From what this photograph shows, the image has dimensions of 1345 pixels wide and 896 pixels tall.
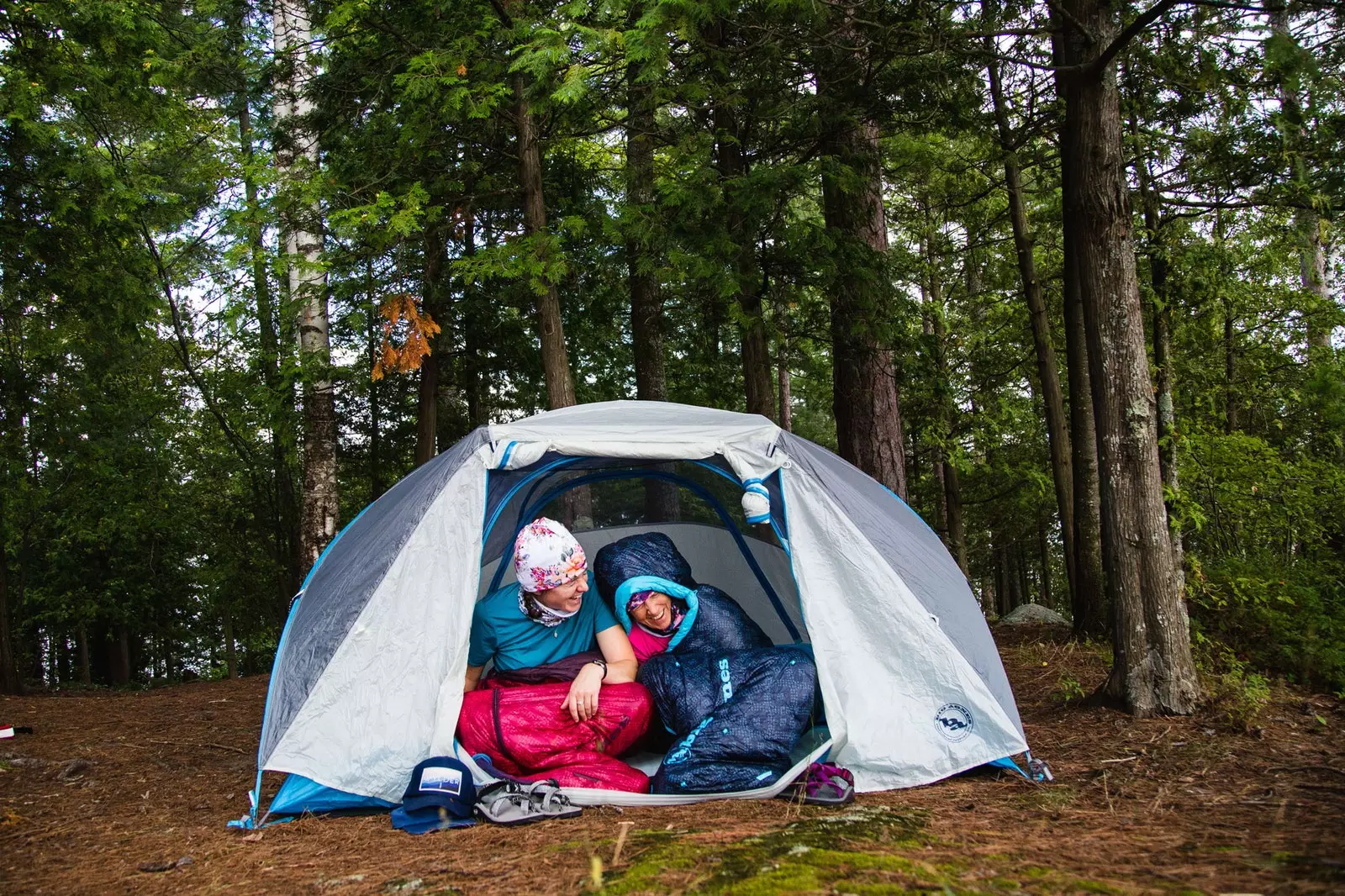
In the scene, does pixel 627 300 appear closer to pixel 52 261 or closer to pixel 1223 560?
pixel 52 261

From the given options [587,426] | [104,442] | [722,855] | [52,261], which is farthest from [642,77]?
[104,442]

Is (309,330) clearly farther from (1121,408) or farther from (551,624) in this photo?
(1121,408)

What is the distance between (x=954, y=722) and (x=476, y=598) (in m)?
2.00

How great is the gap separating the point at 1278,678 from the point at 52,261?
8490 millimetres

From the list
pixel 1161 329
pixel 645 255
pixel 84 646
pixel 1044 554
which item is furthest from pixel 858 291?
pixel 84 646

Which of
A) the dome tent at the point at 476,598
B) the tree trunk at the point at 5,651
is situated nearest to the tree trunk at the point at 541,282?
the dome tent at the point at 476,598

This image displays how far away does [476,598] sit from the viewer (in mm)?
3826

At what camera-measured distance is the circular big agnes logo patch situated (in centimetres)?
352

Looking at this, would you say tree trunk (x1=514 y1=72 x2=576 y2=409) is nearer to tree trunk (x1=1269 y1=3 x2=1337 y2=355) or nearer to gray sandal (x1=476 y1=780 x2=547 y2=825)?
gray sandal (x1=476 y1=780 x2=547 y2=825)

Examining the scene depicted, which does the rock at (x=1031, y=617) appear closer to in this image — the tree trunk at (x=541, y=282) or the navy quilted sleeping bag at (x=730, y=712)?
the tree trunk at (x=541, y=282)

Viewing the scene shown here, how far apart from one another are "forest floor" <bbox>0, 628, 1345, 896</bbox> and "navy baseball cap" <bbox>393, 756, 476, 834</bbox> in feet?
0.35

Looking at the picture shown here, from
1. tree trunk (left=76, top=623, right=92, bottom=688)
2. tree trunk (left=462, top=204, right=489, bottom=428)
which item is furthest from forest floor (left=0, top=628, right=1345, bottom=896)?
tree trunk (left=76, top=623, right=92, bottom=688)

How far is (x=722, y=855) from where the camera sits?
96.7 inches

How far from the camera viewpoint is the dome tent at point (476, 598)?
137 inches
